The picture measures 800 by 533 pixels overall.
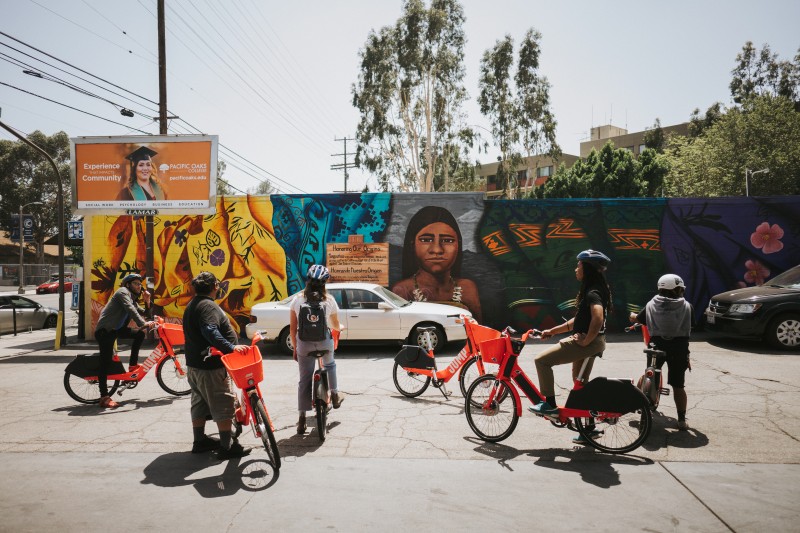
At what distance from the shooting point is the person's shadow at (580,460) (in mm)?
4551

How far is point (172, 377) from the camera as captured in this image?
7.90 metres

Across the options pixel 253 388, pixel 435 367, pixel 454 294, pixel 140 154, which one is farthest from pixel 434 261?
pixel 253 388

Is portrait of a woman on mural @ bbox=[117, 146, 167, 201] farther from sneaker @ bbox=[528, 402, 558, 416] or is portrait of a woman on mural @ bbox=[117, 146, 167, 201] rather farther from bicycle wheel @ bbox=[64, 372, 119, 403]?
sneaker @ bbox=[528, 402, 558, 416]

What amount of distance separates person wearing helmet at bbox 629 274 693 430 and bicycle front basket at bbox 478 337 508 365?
1.72 metres

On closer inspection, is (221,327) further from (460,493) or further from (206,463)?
(460,493)

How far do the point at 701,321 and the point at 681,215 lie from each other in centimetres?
277

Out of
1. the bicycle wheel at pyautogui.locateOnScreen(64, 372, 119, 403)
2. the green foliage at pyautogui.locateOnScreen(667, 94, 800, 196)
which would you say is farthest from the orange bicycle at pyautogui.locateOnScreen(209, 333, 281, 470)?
the green foliage at pyautogui.locateOnScreen(667, 94, 800, 196)

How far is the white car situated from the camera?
431 inches

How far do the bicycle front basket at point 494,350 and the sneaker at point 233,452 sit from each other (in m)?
2.69

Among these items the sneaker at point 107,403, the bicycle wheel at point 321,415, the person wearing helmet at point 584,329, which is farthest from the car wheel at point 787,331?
the sneaker at point 107,403

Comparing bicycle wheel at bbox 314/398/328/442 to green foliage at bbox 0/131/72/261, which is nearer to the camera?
bicycle wheel at bbox 314/398/328/442

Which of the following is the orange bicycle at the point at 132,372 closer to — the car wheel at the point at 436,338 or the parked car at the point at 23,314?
the car wheel at the point at 436,338

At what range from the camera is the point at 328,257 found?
1427 centimetres

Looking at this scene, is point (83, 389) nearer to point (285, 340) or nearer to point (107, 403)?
point (107, 403)
